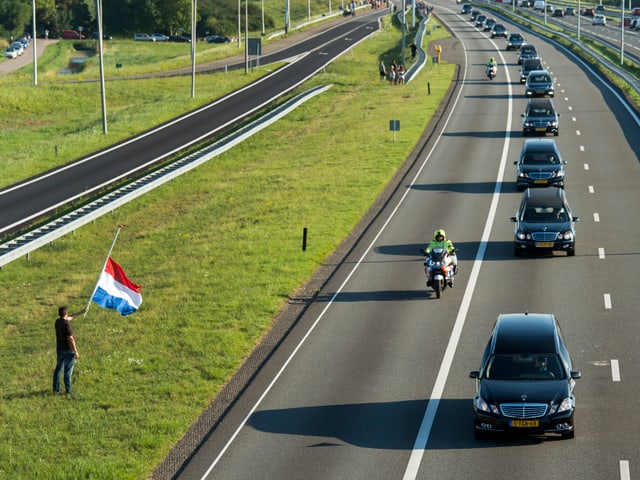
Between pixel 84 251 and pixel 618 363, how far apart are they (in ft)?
91.0

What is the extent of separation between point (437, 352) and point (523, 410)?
21.9 ft

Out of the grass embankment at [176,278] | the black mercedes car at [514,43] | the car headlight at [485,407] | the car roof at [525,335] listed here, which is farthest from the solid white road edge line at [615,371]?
the black mercedes car at [514,43]

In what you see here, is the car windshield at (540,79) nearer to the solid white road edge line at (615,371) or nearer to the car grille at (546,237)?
the car grille at (546,237)

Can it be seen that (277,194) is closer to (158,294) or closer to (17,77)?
(158,294)

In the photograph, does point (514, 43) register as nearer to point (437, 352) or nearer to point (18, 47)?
point (18, 47)

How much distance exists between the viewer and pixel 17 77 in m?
114

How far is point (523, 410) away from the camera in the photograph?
71.6ft

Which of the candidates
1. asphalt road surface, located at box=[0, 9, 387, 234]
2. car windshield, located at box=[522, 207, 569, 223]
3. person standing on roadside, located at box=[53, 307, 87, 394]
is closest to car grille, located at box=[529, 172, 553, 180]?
car windshield, located at box=[522, 207, 569, 223]

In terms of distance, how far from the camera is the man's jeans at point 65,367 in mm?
26297

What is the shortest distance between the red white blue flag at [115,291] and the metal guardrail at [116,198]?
53.8 ft

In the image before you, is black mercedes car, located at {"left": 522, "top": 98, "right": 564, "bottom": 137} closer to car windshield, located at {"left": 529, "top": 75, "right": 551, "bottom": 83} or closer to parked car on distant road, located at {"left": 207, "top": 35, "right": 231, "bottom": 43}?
car windshield, located at {"left": 529, "top": 75, "right": 551, "bottom": 83}

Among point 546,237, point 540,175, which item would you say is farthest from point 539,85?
point 546,237

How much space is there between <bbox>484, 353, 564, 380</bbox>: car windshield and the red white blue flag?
28.2 ft

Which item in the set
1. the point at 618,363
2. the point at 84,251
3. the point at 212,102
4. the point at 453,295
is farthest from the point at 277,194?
the point at 212,102
